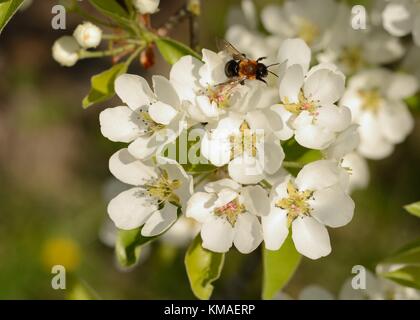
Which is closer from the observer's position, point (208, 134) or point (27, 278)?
point (208, 134)

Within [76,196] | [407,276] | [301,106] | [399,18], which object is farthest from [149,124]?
[76,196]

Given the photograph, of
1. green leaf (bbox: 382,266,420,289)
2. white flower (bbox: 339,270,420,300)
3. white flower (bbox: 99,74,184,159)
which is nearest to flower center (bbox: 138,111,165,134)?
white flower (bbox: 99,74,184,159)

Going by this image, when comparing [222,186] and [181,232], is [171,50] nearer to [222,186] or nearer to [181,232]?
[222,186]

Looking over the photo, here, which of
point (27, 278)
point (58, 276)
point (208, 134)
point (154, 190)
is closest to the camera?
point (208, 134)

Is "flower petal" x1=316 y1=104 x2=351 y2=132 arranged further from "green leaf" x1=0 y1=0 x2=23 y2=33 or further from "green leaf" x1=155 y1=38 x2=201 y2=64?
"green leaf" x1=0 y1=0 x2=23 y2=33
